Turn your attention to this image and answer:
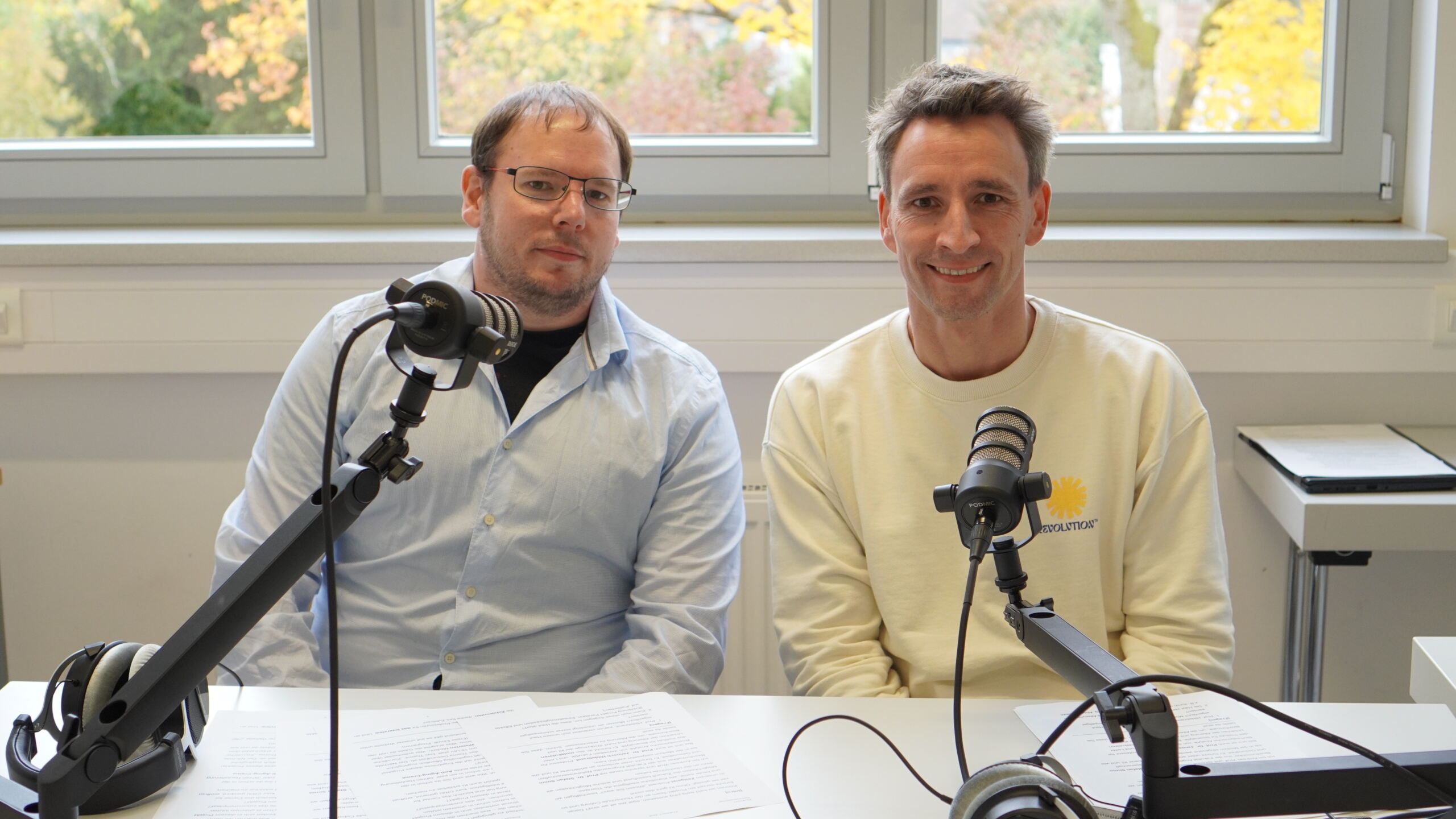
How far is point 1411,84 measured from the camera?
92.2 inches

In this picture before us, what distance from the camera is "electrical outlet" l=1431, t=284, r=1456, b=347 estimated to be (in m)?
2.16

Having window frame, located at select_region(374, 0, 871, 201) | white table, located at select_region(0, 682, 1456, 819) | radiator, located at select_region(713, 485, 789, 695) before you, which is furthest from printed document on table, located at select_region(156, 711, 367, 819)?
window frame, located at select_region(374, 0, 871, 201)

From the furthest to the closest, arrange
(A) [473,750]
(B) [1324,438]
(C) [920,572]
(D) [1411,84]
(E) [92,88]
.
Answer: (E) [92,88] < (D) [1411,84] < (B) [1324,438] < (C) [920,572] < (A) [473,750]

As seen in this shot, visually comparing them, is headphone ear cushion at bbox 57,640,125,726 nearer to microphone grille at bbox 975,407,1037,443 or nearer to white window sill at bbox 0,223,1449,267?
microphone grille at bbox 975,407,1037,443

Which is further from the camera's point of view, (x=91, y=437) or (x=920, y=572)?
(x=91, y=437)

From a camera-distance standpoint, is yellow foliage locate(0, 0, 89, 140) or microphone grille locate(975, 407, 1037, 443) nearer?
microphone grille locate(975, 407, 1037, 443)

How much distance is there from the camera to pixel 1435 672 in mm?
1246

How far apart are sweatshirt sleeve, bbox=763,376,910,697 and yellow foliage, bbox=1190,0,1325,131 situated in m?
1.30

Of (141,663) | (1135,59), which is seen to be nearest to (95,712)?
(141,663)

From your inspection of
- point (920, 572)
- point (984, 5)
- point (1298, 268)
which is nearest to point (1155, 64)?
point (984, 5)

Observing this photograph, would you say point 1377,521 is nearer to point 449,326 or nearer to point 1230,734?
point 1230,734

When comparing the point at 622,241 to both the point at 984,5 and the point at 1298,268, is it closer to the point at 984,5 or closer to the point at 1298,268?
the point at 984,5

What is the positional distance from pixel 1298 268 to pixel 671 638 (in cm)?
137

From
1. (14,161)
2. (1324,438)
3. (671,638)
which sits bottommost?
(671,638)
